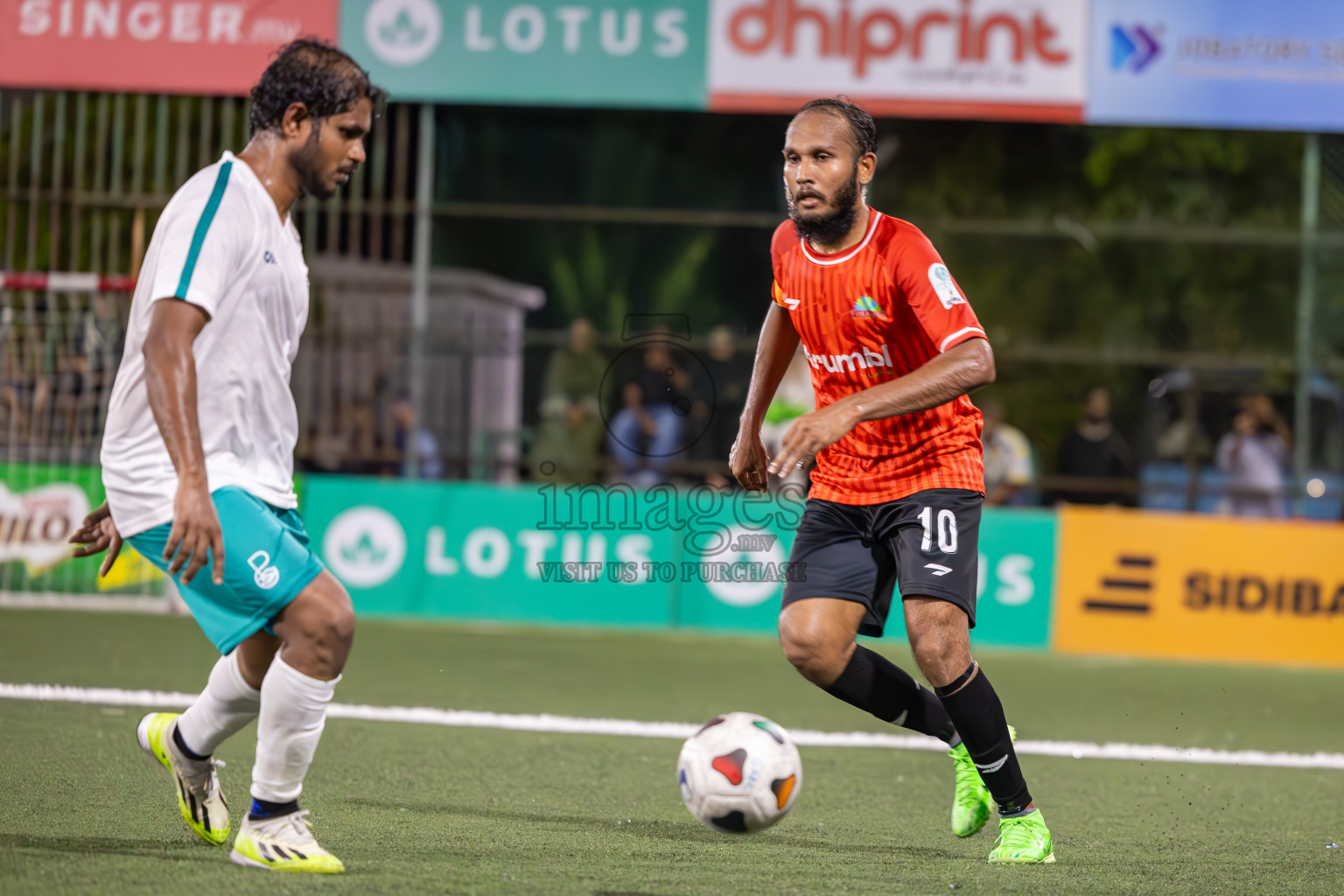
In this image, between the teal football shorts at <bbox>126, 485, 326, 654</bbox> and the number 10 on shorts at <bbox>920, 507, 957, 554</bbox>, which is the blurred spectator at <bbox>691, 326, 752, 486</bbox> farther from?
the teal football shorts at <bbox>126, 485, 326, 654</bbox>

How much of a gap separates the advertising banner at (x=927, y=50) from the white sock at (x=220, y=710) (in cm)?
976

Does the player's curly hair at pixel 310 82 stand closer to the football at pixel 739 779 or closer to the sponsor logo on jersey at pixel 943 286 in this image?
the sponsor logo on jersey at pixel 943 286

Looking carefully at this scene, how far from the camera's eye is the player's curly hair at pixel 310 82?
4.14m

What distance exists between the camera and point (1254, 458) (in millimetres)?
14062

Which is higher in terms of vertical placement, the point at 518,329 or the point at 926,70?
the point at 926,70

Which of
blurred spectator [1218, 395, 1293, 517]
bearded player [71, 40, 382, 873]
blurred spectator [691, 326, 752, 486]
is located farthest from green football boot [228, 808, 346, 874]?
blurred spectator [1218, 395, 1293, 517]

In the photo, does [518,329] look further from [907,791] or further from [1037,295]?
[907,791]

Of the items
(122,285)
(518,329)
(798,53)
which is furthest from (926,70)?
(122,285)

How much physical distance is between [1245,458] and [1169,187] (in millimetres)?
4125

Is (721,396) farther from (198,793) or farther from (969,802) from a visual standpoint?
(198,793)

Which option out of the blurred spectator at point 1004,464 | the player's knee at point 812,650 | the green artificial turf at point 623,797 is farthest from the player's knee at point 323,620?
the blurred spectator at point 1004,464

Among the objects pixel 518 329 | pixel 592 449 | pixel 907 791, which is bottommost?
pixel 907 791

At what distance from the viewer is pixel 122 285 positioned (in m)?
12.2

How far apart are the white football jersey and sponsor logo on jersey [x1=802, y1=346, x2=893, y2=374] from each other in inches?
67.6
